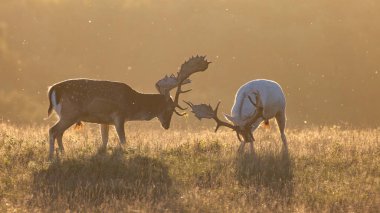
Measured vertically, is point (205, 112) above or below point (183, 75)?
below

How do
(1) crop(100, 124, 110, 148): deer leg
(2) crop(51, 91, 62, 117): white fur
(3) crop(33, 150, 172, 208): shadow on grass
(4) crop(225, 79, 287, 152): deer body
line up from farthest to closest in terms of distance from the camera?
(1) crop(100, 124, 110, 148): deer leg → (4) crop(225, 79, 287, 152): deer body → (2) crop(51, 91, 62, 117): white fur → (3) crop(33, 150, 172, 208): shadow on grass

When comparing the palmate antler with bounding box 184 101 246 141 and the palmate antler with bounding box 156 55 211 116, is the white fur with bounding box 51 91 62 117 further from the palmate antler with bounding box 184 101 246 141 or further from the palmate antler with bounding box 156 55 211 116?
the palmate antler with bounding box 184 101 246 141

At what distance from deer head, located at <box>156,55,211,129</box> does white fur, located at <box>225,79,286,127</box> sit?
105cm

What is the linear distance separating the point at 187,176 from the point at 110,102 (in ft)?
9.26

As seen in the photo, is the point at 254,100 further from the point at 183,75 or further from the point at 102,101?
the point at 102,101

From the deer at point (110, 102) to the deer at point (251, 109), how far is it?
3.62ft

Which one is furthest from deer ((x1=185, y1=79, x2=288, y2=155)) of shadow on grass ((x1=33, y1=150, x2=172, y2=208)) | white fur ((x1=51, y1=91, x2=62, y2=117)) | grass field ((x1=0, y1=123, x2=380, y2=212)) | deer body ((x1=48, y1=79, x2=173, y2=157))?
white fur ((x1=51, y1=91, x2=62, y2=117))

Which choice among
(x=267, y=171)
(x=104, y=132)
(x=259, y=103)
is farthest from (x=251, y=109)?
(x=104, y=132)

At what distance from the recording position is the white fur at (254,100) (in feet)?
45.9

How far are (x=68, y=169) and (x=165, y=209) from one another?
9.79ft

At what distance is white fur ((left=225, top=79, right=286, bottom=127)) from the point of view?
45.9ft

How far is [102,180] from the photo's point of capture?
454 inches

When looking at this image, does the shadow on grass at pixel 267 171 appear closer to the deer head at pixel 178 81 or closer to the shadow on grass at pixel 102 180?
the shadow on grass at pixel 102 180

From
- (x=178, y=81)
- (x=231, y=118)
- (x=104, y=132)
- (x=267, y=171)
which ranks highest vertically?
(x=178, y=81)
